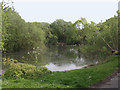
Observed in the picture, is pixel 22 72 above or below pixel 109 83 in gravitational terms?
above

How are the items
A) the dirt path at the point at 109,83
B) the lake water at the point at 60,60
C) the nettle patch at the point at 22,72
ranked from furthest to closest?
the lake water at the point at 60,60 < the nettle patch at the point at 22,72 < the dirt path at the point at 109,83

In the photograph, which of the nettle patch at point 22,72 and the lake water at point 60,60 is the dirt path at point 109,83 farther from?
the lake water at point 60,60

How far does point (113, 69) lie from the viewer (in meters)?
7.93

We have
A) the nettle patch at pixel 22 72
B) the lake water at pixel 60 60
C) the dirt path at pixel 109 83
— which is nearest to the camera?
the dirt path at pixel 109 83

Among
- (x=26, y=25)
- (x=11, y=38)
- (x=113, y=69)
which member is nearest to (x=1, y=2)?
(x=113, y=69)

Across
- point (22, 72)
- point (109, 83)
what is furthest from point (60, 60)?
point (109, 83)

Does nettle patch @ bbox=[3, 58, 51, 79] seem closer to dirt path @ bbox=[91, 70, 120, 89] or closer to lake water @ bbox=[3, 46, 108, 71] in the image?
lake water @ bbox=[3, 46, 108, 71]

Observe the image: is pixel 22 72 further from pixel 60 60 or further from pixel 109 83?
pixel 60 60

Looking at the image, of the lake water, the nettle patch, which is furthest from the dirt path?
the lake water

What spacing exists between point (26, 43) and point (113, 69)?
60.6 feet

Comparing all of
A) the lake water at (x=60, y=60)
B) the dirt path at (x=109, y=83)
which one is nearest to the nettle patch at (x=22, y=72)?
the lake water at (x=60, y=60)

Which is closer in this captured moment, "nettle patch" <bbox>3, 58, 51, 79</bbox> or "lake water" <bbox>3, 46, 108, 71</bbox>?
"nettle patch" <bbox>3, 58, 51, 79</bbox>

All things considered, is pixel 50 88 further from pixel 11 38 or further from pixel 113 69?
pixel 11 38

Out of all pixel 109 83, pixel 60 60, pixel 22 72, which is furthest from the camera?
pixel 60 60
